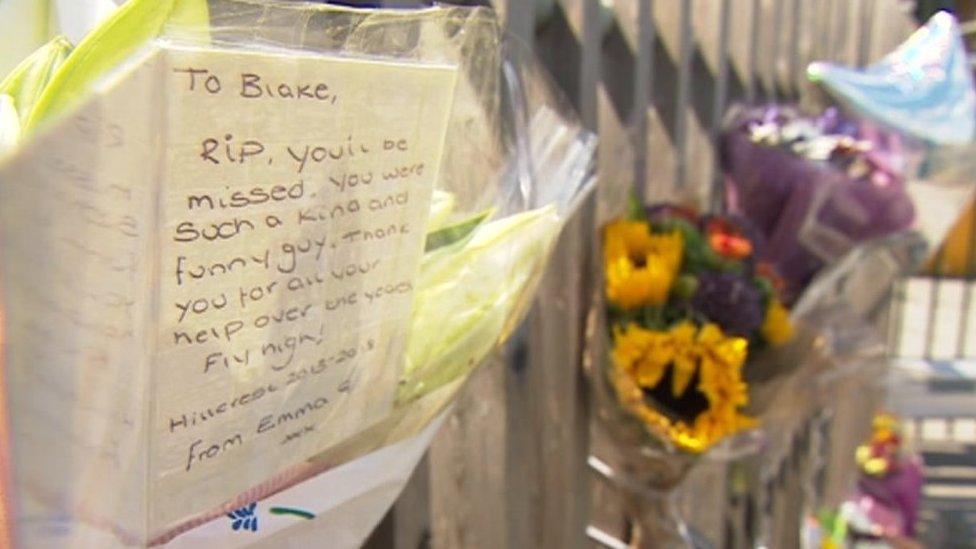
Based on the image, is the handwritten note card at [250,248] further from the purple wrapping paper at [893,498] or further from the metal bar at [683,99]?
the purple wrapping paper at [893,498]

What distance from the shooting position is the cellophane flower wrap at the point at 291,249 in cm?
33

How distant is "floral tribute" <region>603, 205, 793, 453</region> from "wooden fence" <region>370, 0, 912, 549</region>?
95 millimetres

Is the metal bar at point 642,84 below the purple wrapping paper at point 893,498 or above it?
above

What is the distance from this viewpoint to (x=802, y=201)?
1.78 meters

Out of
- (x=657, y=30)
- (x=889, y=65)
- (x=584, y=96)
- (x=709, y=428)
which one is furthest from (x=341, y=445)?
(x=889, y=65)

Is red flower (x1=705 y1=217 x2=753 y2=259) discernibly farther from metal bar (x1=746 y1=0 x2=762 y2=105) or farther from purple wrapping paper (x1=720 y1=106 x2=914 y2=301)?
metal bar (x1=746 y1=0 x2=762 y2=105)

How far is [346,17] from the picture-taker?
440mm

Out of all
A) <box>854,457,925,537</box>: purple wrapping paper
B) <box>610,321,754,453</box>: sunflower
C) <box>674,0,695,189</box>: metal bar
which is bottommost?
<box>854,457,925,537</box>: purple wrapping paper

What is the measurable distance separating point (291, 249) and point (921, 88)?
182cm

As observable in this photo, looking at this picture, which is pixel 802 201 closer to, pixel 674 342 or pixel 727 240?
pixel 727 240

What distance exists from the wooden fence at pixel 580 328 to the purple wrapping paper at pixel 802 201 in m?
0.14

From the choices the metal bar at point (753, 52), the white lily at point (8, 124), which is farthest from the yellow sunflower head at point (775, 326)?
the metal bar at point (753, 52)

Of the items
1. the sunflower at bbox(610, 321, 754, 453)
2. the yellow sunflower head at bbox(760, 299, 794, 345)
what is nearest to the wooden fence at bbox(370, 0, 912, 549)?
the sunflower at bbox(610, 321, 754, 453)

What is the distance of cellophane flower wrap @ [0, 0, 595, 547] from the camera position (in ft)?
1.08
